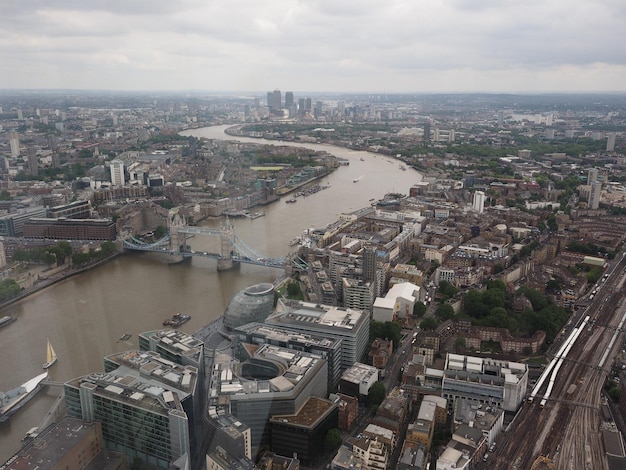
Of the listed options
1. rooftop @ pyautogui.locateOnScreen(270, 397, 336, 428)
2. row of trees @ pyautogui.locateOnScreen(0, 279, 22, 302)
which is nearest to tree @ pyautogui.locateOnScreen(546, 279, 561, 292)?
rooftop @ pyautogui.locateOnScreen(270, 397, 336, 428)

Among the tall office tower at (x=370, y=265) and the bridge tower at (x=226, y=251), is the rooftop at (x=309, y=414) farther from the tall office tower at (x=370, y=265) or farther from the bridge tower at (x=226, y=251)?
the bridge tower at (x=226, y=251)

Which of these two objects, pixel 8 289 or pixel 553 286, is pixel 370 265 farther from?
pixel 8 289

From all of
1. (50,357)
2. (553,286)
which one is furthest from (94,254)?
(553,286)

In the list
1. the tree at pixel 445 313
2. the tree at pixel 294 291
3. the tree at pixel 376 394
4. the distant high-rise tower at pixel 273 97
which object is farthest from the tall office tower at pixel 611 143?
the tree at pixel 376 394

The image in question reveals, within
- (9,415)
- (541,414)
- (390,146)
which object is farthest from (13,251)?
(390,146)

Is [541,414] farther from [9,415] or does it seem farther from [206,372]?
[9,415]

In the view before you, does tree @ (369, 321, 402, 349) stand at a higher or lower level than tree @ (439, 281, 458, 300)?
higher

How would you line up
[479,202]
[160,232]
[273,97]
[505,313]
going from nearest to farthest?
[505,313]
[160,232]
[479,202]
[273,97]

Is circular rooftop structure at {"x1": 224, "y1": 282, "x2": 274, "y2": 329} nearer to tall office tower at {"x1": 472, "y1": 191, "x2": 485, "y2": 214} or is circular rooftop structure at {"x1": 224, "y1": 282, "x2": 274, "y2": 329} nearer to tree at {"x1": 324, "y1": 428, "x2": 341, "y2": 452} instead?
tree at {"x1": 324, "y1": 428, "x2": 341, "y2": 452}
